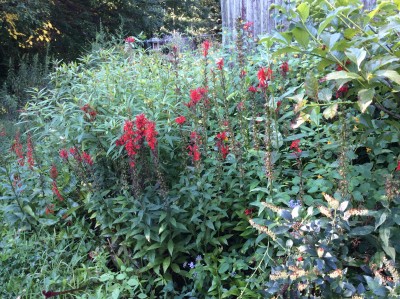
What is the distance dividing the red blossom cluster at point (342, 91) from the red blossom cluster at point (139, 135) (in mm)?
997

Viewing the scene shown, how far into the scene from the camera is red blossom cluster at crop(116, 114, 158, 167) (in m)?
2.29

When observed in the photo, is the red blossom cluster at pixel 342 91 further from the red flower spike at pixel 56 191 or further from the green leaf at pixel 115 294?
the red flower spike at pixel 56 191

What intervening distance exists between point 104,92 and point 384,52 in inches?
74.3

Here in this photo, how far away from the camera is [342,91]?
87.0 inches

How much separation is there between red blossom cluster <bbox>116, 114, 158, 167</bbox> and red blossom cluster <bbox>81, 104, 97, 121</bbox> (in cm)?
50

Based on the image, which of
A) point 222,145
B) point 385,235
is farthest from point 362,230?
point 222,145

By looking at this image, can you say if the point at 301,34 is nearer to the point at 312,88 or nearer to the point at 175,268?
Result: the point at 312,88

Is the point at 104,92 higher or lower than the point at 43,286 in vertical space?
higher

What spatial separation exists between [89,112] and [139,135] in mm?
650

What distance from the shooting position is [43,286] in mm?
2574

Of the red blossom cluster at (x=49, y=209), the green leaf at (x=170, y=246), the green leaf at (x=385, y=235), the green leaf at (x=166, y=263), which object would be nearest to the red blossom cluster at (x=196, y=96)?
the green leaf at (x=170, y=246)

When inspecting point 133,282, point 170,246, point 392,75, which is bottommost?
point 133,282

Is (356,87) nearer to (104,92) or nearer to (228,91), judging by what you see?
(228,91)

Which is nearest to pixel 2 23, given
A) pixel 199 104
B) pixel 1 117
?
pixel 1 117
